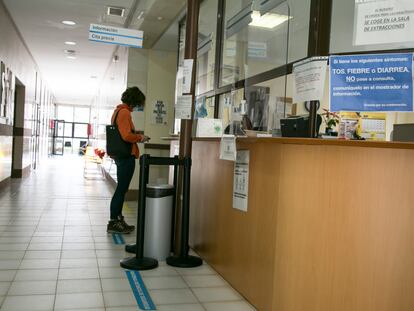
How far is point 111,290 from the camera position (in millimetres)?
2936

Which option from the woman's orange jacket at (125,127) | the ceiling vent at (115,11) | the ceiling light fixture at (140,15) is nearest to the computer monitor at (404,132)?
the woman's orange jacket at (125,127)

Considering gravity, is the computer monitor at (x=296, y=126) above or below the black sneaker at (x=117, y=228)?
above

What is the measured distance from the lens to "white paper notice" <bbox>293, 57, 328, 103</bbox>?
7.50 ft

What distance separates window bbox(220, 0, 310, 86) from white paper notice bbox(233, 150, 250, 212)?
1099 mm

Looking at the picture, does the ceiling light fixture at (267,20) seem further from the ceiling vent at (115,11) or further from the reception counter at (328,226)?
the ceiling vent at (115,11)

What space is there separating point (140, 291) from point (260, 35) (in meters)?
2.81

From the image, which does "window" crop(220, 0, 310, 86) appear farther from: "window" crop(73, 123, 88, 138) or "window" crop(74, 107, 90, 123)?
"window" crop(74, 107, 90, 123)

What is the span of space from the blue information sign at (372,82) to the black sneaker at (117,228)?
314 centimetres

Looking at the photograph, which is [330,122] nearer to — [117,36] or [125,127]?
[125,127]

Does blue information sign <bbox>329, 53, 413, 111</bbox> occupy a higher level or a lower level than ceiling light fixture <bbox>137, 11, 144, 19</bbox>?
lower

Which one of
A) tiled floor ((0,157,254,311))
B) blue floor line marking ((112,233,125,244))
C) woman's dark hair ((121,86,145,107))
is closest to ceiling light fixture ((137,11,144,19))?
woman's dark hair ((121,86,145,107))

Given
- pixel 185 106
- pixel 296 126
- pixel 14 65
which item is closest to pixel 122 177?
pixel 185 106

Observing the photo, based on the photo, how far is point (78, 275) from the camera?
321 cm

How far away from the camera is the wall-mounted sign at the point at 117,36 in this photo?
235 inches
